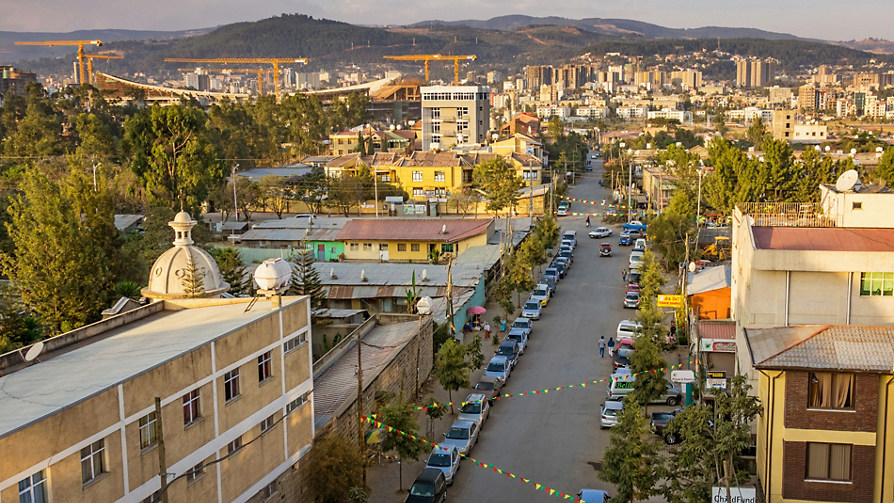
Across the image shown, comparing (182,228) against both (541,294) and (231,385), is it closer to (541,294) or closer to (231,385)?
(231,385)

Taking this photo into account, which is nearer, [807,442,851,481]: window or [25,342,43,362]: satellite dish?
[25,342,43,362]: satellite dish

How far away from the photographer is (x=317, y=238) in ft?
136

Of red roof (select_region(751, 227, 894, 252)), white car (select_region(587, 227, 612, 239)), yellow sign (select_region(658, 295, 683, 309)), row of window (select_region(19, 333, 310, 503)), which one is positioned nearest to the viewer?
row of window (select_region(19, 333, 310, 503))

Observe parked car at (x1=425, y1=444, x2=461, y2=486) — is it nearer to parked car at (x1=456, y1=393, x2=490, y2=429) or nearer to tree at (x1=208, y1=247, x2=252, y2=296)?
parked car at (x1=456, y1=393, x2=490, y2=429)

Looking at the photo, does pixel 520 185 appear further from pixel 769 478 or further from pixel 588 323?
pixel 769 478

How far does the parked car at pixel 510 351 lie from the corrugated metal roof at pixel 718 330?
17.3 feet

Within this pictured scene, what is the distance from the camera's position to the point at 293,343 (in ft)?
53.0

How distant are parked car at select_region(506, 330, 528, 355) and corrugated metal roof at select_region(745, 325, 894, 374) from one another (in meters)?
11.6

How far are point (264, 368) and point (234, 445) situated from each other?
1.42 meters

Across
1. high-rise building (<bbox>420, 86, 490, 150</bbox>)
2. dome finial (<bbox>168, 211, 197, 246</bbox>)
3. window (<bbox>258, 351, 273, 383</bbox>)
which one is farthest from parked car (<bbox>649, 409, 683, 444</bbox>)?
high-rise building (<bbox>420, 86, 490, 150</bbox>)

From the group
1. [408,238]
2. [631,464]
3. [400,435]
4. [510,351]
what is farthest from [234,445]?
[408,238]

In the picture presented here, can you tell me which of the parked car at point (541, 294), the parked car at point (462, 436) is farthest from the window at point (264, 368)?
the parked car at point (541, 294)

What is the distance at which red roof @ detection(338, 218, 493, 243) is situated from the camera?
3941 centimetres

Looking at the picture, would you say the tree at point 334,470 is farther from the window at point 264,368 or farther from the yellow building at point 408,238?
the yellow building at point 408,238
